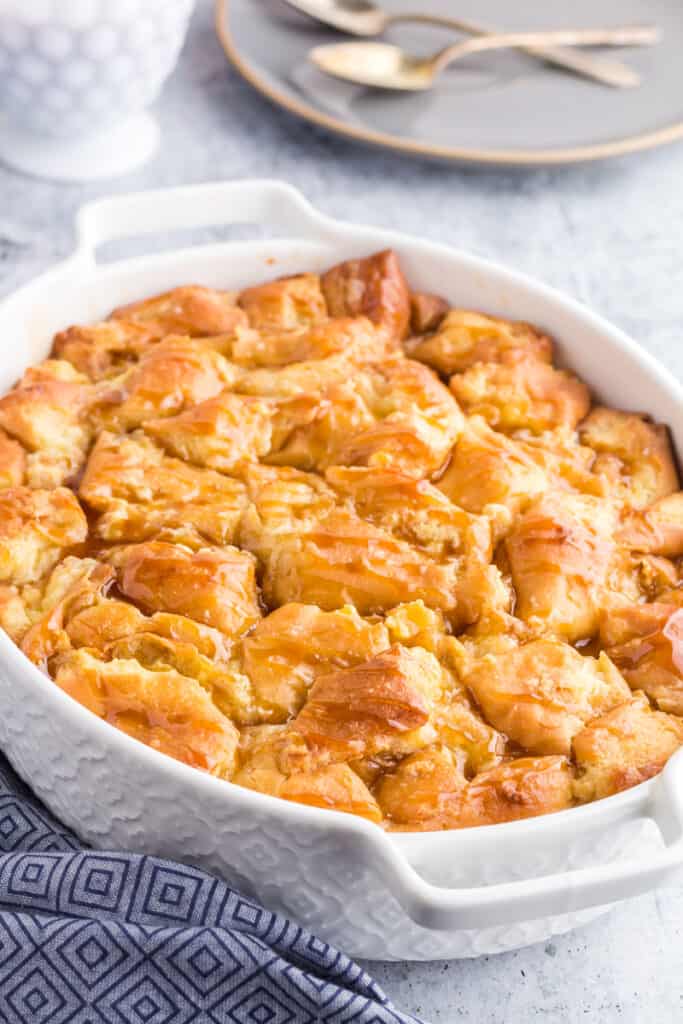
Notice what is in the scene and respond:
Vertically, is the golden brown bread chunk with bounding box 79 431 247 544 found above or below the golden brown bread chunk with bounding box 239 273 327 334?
below

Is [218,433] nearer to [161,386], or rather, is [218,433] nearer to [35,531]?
[161,386]

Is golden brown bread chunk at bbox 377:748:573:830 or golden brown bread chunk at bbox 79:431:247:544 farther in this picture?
Result: golden brown bread chunk at bbox 79:431:247:544

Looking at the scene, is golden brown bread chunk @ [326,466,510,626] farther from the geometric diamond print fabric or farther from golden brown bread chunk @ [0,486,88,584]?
the geometric diamond print fabric

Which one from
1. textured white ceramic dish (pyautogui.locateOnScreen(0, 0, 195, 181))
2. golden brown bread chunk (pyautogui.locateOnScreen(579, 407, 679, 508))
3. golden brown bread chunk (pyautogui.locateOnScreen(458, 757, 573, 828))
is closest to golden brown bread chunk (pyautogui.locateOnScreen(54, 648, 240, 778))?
golden brown bread chunk (pyautogui.locateOnScreen(458, 757, 573, 828))

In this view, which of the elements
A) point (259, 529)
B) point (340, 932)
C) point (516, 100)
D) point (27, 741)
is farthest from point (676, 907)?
point (516, 100)

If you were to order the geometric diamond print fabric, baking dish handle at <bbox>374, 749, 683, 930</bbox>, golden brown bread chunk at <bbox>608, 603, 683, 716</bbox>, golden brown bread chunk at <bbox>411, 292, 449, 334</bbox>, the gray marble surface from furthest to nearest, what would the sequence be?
the gray marble surface, golden brown bread chunk at <bbox>411, 292, 449, 334</bbox>, golden brown bread chunk at <bbox>608, 603, 683, 716</bbox>, the geometric diamond print fabric, baking dish handle at <bbox>374, 749, 683, 930</bbox>

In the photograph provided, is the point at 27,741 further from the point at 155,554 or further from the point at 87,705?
the point at 155,554

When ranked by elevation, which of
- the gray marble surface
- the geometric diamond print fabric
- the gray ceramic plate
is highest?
the gray ceramic plate
